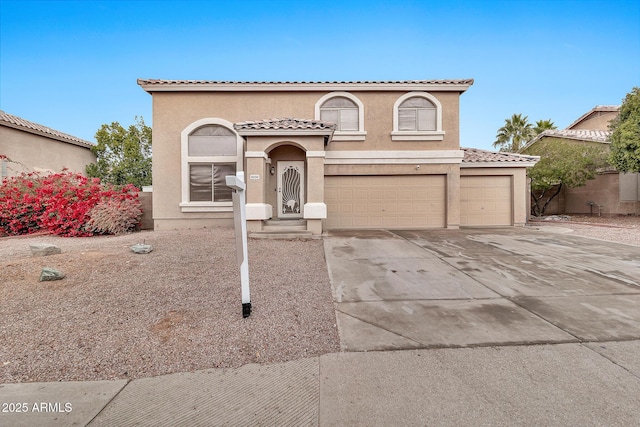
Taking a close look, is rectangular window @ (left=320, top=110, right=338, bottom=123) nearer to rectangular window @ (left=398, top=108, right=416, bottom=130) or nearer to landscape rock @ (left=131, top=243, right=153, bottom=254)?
rectangular window @ (left=398, top=108, right=416, bottom=130)

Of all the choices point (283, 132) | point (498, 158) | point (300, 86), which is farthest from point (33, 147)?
point (498, 158)

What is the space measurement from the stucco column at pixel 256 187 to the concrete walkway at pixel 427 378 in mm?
5583

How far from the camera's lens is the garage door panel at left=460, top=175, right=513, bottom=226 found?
43.8 ft

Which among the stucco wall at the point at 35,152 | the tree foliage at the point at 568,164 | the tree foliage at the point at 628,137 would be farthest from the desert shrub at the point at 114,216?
the tree foliage at the point at 628,137

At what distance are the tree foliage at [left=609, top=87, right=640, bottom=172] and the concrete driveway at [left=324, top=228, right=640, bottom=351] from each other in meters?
8.91

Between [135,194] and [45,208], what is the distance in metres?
2.94

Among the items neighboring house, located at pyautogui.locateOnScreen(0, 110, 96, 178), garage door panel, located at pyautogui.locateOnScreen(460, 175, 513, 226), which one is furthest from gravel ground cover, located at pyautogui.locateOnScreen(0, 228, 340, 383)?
neighboring house, located at pyautogui.locateOnScreen(0, 110, 96, 178)

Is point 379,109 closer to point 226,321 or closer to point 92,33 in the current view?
point 226,321

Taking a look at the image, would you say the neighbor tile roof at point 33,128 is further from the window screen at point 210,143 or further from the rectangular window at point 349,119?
the rectangular window at point 349,119

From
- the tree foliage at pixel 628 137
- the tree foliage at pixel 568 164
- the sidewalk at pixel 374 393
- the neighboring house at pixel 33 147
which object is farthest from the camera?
the tree foliage at pixel 568 164

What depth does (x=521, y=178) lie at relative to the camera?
13.4 meters

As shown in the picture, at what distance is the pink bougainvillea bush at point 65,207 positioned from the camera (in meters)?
9.73

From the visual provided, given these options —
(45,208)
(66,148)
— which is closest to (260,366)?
(45,208)

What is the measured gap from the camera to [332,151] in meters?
12.3
